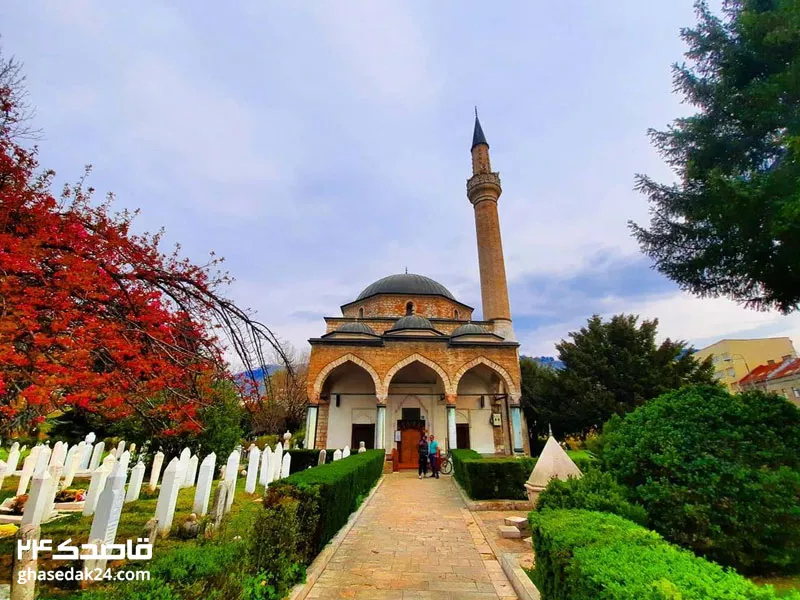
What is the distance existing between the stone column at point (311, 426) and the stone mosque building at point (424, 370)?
0.13 feet

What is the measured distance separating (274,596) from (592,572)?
96.3 inches

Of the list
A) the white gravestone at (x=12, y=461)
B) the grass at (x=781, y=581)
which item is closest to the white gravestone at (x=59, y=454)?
the white gravestone at (x=12, y=461)

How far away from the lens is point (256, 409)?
3803mm

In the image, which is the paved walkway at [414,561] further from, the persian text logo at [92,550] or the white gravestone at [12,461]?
the white gravestone at [12,461]

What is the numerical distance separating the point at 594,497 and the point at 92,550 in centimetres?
419

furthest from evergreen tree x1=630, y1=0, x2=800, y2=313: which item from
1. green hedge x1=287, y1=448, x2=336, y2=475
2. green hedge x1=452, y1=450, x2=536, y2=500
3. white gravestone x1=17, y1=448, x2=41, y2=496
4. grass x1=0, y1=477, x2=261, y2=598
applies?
white gravestone x1=17, y1=448, x2=41, y2=496

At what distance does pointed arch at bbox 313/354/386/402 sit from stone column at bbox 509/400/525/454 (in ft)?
17.7

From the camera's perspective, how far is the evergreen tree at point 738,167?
470cm

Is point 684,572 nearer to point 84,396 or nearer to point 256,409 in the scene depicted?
point 256,409

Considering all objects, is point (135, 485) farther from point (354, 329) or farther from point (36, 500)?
point (354, 329)

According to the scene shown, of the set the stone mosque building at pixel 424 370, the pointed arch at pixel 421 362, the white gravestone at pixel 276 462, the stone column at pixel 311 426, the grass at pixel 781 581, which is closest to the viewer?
the grass at pixel 781 581

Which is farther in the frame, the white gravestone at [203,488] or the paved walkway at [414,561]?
the white gravestone at [203,488]

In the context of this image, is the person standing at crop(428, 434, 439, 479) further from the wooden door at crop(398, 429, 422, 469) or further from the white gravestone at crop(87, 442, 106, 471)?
the white gravestone at crop(87, 442, 106, 471)

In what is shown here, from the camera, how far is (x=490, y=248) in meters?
19.0
